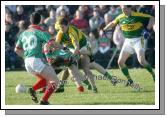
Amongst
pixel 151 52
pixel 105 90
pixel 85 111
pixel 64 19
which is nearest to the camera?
pixel 85 111

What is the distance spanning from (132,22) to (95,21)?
6061mm

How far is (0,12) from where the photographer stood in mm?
19766

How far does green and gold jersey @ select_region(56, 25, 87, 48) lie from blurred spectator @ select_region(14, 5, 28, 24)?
691 cm

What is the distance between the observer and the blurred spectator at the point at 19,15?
2760cm

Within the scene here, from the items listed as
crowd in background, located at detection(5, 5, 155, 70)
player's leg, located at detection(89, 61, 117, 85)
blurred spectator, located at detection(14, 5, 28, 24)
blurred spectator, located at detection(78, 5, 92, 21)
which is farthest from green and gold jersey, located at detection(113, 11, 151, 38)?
blurred spectator, located at detection(14, 5, 28, 24)

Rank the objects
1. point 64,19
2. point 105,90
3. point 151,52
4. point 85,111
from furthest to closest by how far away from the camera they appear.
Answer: point 151,52 < point 105,90 < point 64,19 < point 85,111

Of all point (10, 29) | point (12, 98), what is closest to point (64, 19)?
point (12, 98)

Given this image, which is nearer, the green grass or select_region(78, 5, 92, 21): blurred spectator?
the green grass

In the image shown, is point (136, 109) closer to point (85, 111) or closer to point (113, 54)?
point (85, 111)

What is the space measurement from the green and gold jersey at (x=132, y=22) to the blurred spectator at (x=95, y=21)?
224 inches

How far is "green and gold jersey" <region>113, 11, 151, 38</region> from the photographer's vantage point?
21828 mm

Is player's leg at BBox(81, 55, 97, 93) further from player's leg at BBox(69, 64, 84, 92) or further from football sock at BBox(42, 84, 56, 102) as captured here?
football sock at BBox(42, 84, 56, 102)

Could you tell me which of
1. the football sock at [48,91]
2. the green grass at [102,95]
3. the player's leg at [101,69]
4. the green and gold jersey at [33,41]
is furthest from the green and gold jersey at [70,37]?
the football sock at [48,91]

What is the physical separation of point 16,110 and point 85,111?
1.43 m
